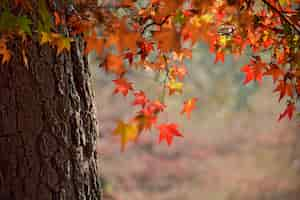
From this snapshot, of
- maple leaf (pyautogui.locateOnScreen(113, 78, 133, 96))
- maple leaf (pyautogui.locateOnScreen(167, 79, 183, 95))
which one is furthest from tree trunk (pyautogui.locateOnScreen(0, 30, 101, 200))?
maple leaf (pyautogui.locateOnScreen(167, 79, 183, 95))

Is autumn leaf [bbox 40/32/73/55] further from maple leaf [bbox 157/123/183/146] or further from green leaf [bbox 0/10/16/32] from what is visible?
maple leaf [bbox 157/123/183/146]

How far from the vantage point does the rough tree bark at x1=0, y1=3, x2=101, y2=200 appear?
58.8 inches

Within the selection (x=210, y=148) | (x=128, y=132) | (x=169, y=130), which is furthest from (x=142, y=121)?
(x=210, y=148)

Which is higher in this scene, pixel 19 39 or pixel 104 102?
pixel 19 39

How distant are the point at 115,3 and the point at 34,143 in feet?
1.58

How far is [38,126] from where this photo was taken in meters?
1.50

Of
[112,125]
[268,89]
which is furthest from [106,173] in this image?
[268,89]

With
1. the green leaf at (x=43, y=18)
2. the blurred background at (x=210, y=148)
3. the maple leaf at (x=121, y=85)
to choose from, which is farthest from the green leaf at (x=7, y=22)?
the blurred background at (x=210, y=148)

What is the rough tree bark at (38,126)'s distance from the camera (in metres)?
1.49

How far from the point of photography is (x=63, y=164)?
1.53m

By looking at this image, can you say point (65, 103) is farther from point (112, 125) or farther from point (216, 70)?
point (216, 70)

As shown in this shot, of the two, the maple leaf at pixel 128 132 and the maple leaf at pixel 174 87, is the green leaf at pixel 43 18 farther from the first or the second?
the maple leaf at pixel 174 87

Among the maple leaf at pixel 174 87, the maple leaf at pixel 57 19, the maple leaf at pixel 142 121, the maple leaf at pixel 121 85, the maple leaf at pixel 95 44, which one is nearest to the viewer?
the maple leaf at pixel 142 121

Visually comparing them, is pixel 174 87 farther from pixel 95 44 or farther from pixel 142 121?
pixel 142 121
